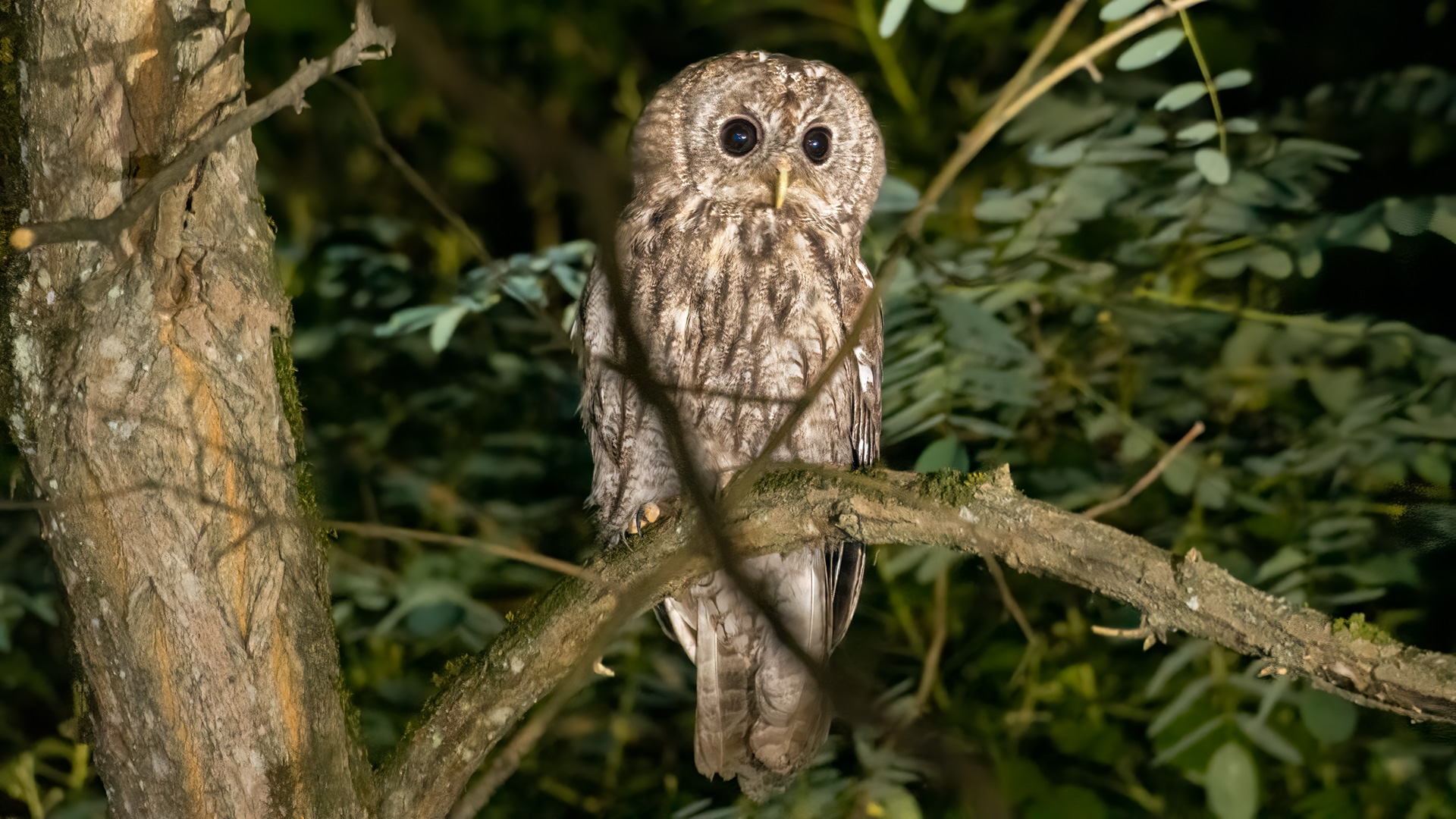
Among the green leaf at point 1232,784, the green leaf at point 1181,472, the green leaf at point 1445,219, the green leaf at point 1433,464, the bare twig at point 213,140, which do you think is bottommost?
the green leaf at point 1232,784

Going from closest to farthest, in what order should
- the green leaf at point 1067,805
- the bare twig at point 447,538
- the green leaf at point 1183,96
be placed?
the bare twig at point 447,538
the green leaf at point 1183,96
the green leaf at point 1067,805

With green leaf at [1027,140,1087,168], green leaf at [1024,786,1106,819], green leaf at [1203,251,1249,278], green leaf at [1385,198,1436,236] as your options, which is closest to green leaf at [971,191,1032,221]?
green leaf at [1027,140,1087,168]

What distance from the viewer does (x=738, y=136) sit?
185cm

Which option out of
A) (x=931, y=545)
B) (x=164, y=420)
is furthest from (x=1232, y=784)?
(x=164, y=420)

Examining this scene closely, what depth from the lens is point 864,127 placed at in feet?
6.36

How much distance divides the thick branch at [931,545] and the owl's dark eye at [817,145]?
2.77 ft

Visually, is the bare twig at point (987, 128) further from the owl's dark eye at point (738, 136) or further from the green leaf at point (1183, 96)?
the owl's dark eye at point (738, 136)

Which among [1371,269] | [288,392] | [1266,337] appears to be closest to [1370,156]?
[1371,269]

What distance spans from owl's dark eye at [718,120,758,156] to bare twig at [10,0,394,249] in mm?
1013

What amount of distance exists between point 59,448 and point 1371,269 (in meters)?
2.14

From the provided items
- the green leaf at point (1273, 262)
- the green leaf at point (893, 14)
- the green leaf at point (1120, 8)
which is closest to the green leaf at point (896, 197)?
the green leaf at point (893, 14)

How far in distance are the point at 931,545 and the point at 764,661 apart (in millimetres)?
992

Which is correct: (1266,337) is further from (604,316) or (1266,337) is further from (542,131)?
(542,131)

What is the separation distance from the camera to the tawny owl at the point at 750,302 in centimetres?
178
